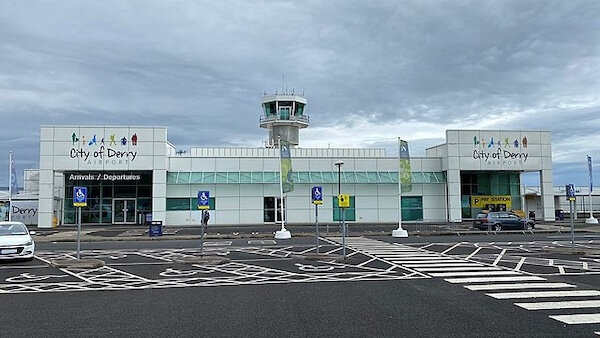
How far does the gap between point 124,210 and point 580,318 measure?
4402 cm

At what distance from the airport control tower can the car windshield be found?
1629 inches

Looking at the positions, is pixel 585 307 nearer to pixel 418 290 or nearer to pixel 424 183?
pixel 418 290

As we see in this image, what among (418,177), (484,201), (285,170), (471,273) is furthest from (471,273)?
(484,201)

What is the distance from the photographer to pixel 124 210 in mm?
47688

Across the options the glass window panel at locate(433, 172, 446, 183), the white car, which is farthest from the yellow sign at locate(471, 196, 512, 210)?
the white car

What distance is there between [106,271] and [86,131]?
30.3 metres

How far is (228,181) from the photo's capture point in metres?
45.6

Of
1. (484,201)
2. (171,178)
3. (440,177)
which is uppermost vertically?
(440,177)

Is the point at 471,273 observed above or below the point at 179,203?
below

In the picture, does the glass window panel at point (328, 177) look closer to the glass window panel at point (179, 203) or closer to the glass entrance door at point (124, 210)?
the glass window panel at point (179, 203)

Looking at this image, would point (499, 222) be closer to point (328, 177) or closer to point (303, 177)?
point (328, 177)

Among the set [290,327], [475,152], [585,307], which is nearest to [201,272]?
[290,327]

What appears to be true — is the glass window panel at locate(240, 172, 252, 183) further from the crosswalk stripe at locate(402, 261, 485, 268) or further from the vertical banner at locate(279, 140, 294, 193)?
the crosswalk stripe at locate(402, 261, 485, 268)

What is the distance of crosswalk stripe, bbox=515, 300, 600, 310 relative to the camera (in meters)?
9.69
